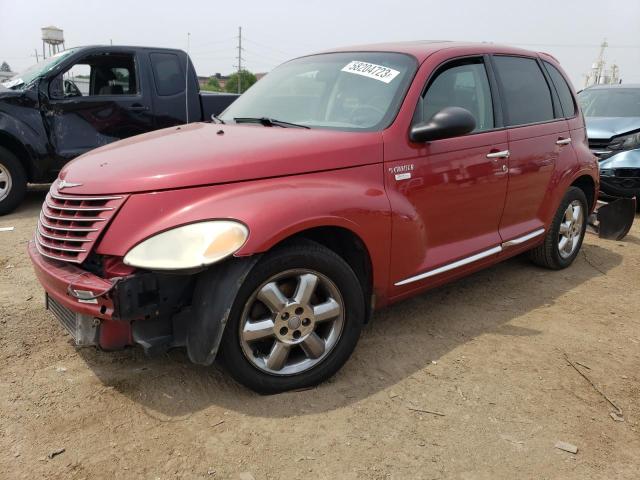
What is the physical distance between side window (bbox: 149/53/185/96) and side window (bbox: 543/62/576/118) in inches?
185

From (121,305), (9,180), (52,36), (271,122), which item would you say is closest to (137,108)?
(9,180)

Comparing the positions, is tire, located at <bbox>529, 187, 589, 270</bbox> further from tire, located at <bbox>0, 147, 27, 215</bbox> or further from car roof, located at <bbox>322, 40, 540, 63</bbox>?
tire, located at <bbox>0, 147, 27, 215</bbox>

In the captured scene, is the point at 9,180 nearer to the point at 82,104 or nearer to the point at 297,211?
the point at 82,104

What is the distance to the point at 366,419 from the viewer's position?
262 centimetres

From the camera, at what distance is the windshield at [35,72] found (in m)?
6.50

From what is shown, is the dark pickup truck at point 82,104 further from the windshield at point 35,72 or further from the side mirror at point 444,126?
the side mirror at point 444,126

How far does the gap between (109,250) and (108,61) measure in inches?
211

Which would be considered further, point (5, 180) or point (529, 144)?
point (5, 180)

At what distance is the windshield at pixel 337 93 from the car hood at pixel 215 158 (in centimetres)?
22

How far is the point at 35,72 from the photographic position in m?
6.70

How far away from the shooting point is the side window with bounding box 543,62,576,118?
14.9ft

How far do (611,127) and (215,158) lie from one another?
6.67 m

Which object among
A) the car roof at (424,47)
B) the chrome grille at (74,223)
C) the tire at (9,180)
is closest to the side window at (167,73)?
the tire at (9,180)

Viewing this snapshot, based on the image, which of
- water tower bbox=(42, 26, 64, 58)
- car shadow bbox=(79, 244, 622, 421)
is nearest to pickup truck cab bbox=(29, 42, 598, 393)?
car shadow bbox=(79, 244, 622, 421)
